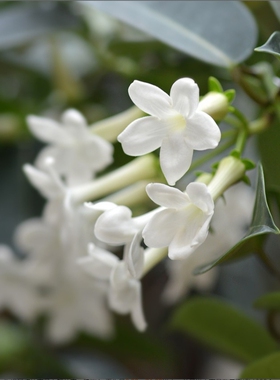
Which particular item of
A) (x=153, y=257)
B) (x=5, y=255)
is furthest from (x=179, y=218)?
(x=5, y=255)

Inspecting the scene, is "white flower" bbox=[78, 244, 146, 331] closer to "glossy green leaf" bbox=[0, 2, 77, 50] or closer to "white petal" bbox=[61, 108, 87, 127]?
"white petal" bbox=[61, 108, 87, 127]

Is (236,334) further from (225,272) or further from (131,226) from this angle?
(225,272)

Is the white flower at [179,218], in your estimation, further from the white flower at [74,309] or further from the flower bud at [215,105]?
the white flower at [74,309]

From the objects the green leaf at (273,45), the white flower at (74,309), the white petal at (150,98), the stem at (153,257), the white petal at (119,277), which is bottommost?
the white flower at (74,309)

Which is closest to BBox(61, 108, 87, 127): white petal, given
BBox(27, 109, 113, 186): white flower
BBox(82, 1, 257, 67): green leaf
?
BBox(27, 109, 113, 186): white flower

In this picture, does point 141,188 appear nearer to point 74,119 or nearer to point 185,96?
point 74,119

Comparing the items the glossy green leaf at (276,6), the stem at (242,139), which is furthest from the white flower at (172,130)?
the glossy green leaf at (276,6)

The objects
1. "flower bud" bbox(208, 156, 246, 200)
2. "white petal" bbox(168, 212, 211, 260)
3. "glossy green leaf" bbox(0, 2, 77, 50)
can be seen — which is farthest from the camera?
"glossy green leaf" bbox(0, 2, 77, 50)
